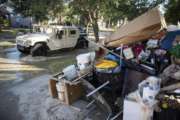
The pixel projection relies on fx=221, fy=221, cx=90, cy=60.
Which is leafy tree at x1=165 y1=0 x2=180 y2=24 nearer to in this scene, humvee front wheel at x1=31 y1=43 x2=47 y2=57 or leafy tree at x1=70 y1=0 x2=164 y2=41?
leafy tree at x1=70 y1=0 x2=164 y2=41

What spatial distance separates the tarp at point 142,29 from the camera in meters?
4.54

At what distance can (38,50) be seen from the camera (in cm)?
1096

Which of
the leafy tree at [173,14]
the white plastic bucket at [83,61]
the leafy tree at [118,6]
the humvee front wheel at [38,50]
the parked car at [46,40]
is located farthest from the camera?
the leafy tree at [173,14]

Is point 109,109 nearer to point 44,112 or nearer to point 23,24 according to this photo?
point 44,112

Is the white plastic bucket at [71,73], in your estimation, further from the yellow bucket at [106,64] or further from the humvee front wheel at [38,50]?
the humvee front wheel at [38,50]

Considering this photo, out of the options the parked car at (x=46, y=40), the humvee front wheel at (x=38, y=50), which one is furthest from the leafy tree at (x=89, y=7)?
the humvee front wheel at (x=38, y=50)

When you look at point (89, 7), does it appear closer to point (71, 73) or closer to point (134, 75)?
point (71, 73)

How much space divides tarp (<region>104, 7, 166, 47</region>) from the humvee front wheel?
260 inches

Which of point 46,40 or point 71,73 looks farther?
point 46,40

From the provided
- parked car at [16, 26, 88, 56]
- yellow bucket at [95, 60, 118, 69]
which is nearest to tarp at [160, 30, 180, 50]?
yellow bucket at [95, 60, 118, 69]

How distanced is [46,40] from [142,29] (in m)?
7.38

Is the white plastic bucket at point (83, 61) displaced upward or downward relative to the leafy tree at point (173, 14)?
downward

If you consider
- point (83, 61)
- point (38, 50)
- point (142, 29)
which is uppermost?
point (142, 29)

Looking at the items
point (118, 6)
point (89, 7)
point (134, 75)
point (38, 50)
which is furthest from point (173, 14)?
point (134, 75)
